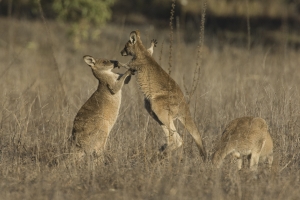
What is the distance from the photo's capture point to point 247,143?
19.4 ft

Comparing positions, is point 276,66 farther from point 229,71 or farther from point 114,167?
point 114,167

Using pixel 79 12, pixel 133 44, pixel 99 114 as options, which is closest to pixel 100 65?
pixel 133 44

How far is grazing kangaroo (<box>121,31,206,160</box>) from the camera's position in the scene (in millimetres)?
6766

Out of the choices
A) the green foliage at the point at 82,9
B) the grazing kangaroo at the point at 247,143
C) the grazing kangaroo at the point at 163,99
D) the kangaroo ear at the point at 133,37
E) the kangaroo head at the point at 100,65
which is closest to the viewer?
the grazing kangaroo at the point at 247,143

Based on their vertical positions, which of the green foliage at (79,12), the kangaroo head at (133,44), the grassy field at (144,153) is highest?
the green foliage at (79,12)

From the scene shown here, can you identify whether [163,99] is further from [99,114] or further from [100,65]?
[100,65]

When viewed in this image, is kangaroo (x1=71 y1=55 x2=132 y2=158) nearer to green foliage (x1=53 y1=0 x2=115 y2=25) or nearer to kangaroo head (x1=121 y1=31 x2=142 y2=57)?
kangaroo head (x1=121 y1=31 x2=142 y2=57)

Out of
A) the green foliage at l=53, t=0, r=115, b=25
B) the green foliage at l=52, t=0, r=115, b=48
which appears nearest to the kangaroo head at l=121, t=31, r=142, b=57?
the green foliage at l=52, t=0, r=115, b=48

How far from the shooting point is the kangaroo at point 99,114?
21.7ft

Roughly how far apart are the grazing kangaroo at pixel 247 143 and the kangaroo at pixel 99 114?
4.75 ft

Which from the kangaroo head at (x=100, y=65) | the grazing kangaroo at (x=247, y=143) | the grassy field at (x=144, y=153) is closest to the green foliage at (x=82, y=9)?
the grassy field at (x=144, y=153)

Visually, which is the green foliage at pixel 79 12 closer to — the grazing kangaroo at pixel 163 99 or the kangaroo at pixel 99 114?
the kangaroo at pixel 99 114

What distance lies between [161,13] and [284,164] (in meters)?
22.1

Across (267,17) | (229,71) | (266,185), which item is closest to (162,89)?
(266,185)
